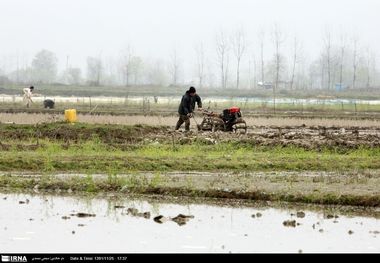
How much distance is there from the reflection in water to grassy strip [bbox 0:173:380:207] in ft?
3.35

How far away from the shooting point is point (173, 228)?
11836 millimetres

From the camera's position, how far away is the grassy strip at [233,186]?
1509 centimetres

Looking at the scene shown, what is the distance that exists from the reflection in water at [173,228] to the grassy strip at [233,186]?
1.02 metres

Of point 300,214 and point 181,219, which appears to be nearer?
point 181,219

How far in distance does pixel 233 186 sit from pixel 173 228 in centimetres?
474

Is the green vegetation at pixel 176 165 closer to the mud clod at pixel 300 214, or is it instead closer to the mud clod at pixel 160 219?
the mud clod at pixel 300 214

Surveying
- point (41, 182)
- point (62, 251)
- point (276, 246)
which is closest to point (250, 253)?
point (276, 246)

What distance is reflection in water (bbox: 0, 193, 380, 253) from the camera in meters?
10.4

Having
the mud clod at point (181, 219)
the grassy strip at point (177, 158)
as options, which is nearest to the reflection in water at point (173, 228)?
the mud clod at point (181, 219)

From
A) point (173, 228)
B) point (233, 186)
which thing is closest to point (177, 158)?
point (233, 186)
